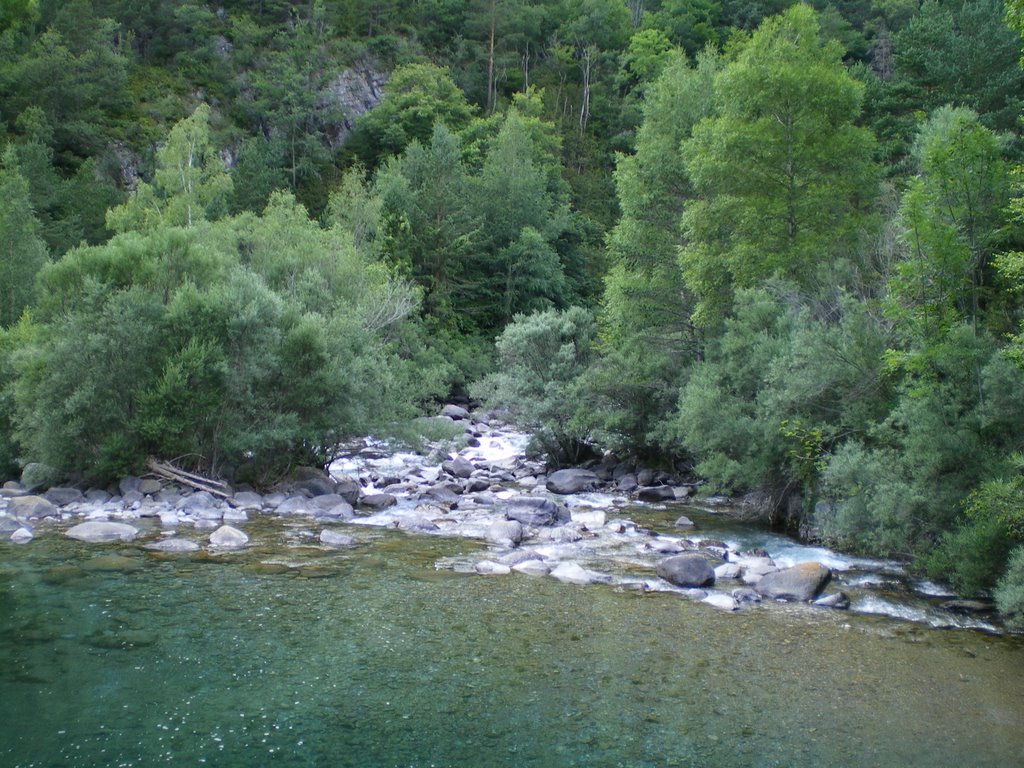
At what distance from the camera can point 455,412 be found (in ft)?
137

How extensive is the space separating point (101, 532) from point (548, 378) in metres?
14.8

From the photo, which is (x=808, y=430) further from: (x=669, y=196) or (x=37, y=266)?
(x=37, y=266)

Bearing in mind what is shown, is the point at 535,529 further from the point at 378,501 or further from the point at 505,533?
the point at 378,501

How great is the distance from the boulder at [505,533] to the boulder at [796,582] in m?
5.51

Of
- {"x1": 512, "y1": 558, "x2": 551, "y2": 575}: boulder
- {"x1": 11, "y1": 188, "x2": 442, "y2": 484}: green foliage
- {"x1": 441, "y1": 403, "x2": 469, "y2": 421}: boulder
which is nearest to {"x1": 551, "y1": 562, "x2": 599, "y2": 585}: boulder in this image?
{"x1": 512, "y1": 558, "x2": 551, "y2": 575}: boulder

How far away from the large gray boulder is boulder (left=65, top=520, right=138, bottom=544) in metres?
12.1

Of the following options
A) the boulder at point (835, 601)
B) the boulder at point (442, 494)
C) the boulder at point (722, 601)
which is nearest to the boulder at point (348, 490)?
the boulder at point (442, 494)

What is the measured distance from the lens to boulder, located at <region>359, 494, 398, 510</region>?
74.2ft

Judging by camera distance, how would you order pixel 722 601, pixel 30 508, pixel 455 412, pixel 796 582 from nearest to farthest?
1. pixel 722 601
2. pixel 796 582
3. pixel 30 508
4. pixel 455 412

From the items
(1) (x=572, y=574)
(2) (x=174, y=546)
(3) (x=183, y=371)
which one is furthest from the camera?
(3) (x=183, y=371)

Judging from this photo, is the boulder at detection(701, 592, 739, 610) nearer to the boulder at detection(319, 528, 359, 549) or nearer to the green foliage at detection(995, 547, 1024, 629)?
the green foliage at detection(995, 547, 1024, 629)

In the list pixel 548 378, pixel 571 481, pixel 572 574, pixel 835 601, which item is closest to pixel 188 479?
pixel 571 481

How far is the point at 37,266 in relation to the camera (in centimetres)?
3200

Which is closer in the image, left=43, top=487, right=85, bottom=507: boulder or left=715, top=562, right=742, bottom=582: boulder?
left=715, top=562, right=742, bottom=582: boulder
